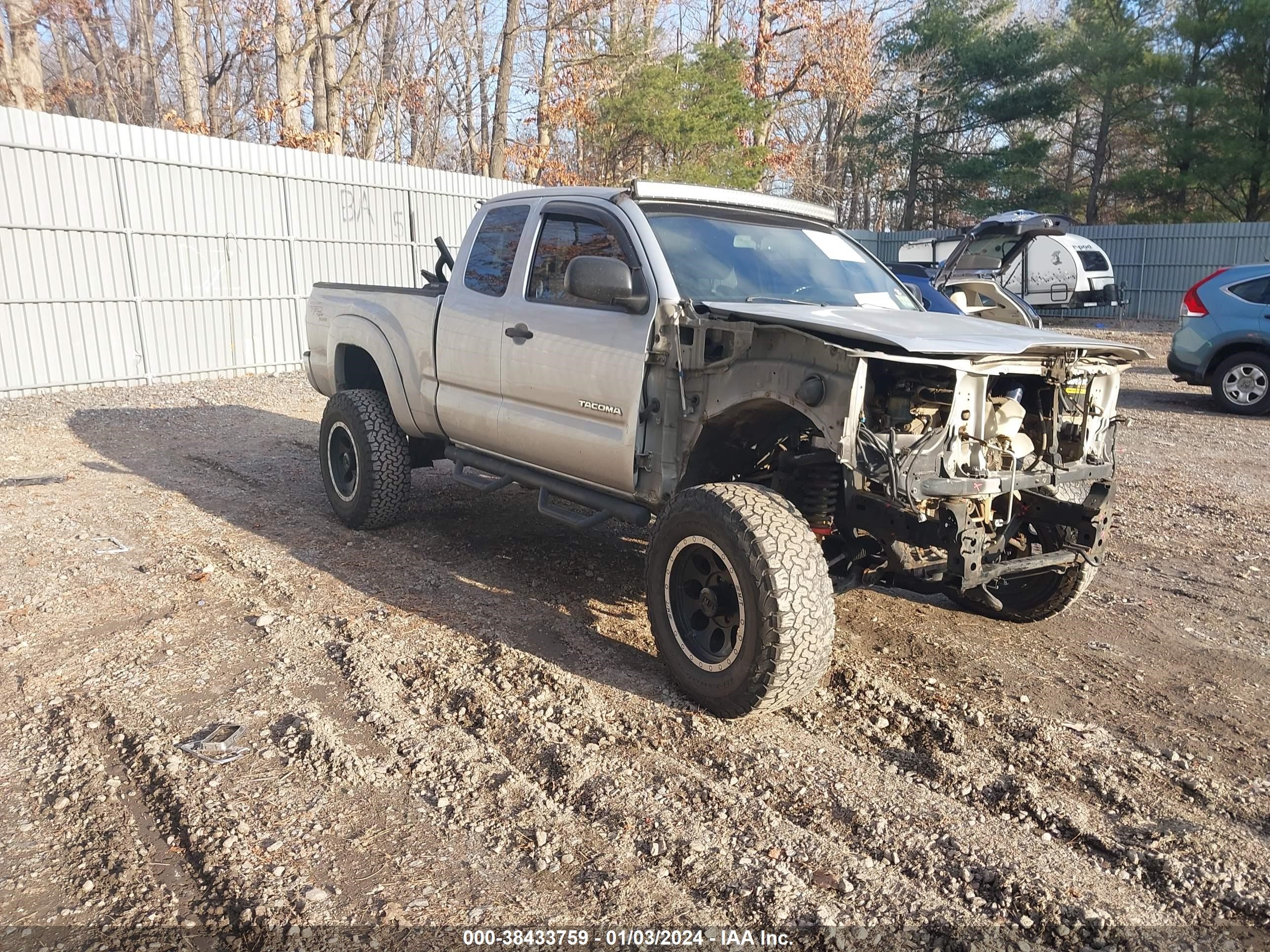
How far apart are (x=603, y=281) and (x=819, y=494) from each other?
52.9 inches

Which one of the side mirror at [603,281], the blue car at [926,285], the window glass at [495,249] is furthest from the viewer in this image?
the blue car at [926,285]

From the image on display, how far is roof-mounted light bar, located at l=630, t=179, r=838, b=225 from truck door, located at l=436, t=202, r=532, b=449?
886 mm

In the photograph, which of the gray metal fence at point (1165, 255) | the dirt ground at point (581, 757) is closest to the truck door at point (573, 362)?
the dirt ground at point (581, 757)

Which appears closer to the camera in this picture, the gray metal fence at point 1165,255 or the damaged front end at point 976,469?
the damaged front end at point 976,469

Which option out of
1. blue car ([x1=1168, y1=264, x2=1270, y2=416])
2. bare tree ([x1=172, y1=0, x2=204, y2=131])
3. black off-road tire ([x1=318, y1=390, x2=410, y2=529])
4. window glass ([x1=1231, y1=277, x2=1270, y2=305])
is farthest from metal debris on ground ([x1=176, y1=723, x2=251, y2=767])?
bare tree ([x1=172, y1=0, x2=204, y2=131])

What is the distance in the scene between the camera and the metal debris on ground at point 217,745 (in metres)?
3.43

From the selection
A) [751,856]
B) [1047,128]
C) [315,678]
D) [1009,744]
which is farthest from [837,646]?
[1047,128]

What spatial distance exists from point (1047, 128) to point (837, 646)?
33.7 meters

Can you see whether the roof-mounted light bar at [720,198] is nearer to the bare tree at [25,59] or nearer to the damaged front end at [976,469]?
the damaged front end at [976,469]

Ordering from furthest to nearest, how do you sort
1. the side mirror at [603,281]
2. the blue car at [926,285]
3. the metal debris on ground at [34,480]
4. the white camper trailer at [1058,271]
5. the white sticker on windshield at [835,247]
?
the white camper trailer at [1058,271], the blue car at [926,285], the metal debris on ground at [34,480], the white sticker on windshield at [835,247], the side mirror at [603,281]

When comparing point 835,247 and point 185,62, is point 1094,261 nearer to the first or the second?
point 835,247

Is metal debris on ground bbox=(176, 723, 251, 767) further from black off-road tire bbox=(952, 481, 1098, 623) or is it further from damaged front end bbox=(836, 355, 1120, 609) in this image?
black off-road tire bbox=(952, 481, 1098, 623)

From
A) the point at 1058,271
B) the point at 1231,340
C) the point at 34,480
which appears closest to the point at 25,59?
the point at 34,480

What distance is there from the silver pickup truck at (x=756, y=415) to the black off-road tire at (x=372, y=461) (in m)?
0.44
